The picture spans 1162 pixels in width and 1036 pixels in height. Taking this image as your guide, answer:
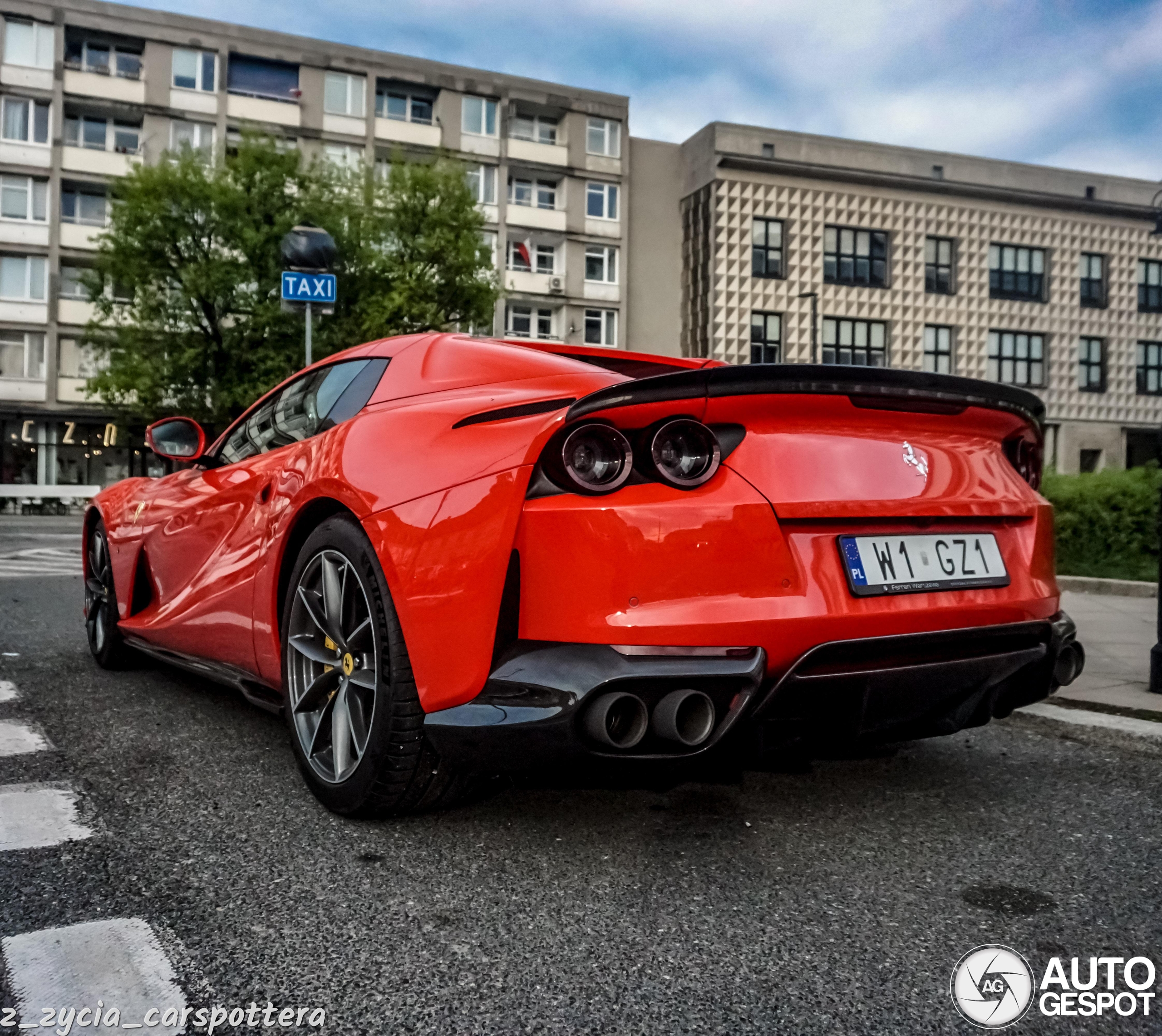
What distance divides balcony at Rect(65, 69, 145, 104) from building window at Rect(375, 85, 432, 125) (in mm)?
7808

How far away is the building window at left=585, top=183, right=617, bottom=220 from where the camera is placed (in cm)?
4141

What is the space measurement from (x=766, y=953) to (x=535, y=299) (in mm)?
39617

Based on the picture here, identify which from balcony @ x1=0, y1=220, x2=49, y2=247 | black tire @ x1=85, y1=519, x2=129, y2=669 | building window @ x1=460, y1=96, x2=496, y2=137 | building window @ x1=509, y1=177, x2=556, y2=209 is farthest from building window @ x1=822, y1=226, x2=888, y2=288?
black tire @ x1=85, y1=519, x2=129, y2=669

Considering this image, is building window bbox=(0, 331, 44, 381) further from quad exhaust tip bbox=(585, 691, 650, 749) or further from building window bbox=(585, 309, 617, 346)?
quad exhaust tip bbox=(585, 691, 650, 749)

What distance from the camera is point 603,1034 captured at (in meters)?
1.75

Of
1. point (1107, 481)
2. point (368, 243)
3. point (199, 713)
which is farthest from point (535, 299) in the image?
point (199, 713)

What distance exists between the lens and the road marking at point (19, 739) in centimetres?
356

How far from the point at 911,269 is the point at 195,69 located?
2631cm

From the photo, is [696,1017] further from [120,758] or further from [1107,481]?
[1107,481]

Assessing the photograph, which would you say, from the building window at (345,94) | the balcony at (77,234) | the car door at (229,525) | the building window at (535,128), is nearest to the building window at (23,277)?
the balcony at (77,234)

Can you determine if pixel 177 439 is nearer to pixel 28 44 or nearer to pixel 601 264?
pixel 28 44

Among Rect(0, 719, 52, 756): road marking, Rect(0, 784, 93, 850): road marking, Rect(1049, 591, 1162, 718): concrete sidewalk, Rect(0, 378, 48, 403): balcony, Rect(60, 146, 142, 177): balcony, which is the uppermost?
Rect(60, 146, 142, 177): balcony

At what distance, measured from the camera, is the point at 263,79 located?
37.4m

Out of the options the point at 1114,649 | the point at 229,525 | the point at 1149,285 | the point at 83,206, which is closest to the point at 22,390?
the point at 83,206
